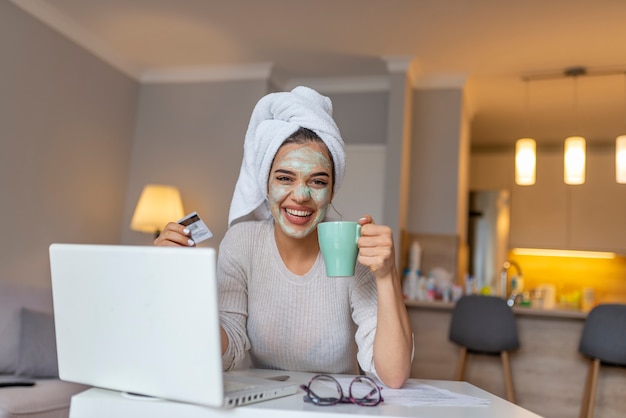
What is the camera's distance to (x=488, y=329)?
10.3ft

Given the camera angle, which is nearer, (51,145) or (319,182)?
(319,182)

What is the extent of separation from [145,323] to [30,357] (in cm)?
205

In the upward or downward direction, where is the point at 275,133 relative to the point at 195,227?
upward

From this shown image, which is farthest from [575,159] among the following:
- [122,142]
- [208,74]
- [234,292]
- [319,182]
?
[122,142]

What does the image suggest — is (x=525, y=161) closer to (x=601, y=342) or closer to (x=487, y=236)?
(x=601, y=342)

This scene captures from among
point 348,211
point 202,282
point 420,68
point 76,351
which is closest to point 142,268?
point 202,282

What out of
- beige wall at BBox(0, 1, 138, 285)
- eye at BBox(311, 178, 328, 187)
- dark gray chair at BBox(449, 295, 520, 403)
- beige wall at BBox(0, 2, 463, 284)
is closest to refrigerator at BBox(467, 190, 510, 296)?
beige wall at BBox(0, 2, 463, 284)

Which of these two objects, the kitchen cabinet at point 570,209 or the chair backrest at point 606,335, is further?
the kitchen cabinet at point 570,209

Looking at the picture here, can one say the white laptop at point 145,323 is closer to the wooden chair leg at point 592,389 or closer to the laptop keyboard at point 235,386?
the laptop keyboard at point 235,386

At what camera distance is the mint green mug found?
936mm

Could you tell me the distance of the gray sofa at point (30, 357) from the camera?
2197 millimetres

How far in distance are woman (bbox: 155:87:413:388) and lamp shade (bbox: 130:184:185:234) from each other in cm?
287

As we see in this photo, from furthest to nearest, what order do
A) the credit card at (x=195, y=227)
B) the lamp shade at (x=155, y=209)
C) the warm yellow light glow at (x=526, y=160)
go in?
the lamp shade at (x=155, y=209)
the warm yellow light glow at (x=526, y=160)
the credit card at (x=195, y=227)

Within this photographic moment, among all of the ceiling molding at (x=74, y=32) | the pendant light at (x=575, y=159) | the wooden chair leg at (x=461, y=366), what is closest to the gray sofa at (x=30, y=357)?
the ceiling molding at (x=74, y=32)
